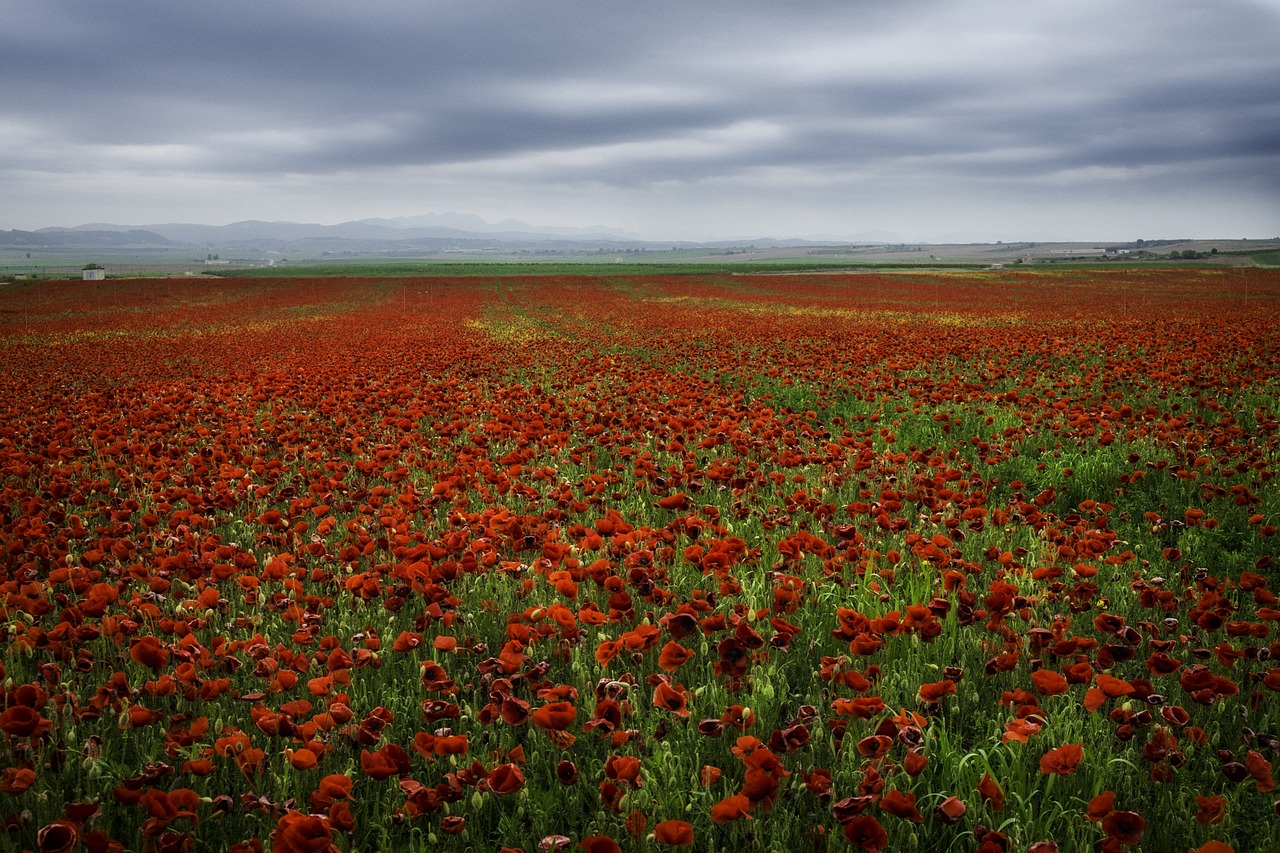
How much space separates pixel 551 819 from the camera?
2.55 meters

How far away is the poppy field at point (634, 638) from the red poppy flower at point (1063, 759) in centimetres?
1

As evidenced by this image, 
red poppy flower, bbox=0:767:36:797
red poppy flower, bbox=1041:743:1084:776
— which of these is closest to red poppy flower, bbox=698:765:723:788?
red poppy flower, bbox=1041:743:1084:776

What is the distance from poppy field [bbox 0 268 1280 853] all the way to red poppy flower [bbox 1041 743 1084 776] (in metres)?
0.01

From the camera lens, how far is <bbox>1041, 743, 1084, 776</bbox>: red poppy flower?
2221 millimetres

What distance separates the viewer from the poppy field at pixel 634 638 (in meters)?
2.39

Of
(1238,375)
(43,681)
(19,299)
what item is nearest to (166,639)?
(43,681)

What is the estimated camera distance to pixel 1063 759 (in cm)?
225

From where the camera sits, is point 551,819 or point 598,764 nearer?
point 551,819

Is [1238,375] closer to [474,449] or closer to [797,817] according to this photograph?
[474,449]

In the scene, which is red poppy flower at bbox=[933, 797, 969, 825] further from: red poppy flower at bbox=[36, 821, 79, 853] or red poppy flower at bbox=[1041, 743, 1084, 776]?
red poppy flower at bbox=[36, 821, 79, 853]

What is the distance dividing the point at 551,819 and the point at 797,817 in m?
0.81

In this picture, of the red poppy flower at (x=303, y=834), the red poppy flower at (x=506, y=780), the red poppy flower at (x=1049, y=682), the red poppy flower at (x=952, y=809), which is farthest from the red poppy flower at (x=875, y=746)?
the red poppy flower at (x=303, y=834)

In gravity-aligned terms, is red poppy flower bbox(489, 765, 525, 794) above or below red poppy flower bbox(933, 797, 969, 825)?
above

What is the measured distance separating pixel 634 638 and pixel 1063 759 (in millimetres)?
1355
